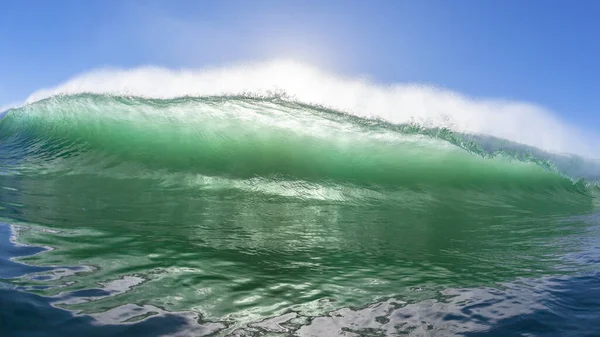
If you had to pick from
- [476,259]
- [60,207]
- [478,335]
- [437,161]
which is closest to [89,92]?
[60,207]

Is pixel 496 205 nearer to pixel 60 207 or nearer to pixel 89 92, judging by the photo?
pixel 60 207

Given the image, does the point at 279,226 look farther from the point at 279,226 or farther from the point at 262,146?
the point at 262,146

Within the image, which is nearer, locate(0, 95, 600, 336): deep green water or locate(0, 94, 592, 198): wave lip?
locate(0, 95, 600, 336): deep green water

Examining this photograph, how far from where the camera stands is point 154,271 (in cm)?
249

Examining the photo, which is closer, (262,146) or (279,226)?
(279,226)

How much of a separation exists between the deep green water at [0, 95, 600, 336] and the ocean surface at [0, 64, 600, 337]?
18 mm

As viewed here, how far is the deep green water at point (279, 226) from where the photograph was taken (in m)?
2.04

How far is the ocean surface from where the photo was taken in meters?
2.03

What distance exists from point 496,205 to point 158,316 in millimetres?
6432

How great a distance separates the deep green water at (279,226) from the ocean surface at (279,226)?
0.02 metres

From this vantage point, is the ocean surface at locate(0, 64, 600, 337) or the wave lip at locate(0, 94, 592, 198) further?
the wave lip at locate(0, 94, 592, 198)

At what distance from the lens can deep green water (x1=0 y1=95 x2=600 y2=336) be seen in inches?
80.2

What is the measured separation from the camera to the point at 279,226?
4.25m

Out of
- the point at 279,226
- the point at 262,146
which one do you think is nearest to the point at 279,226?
the point at 279,226
